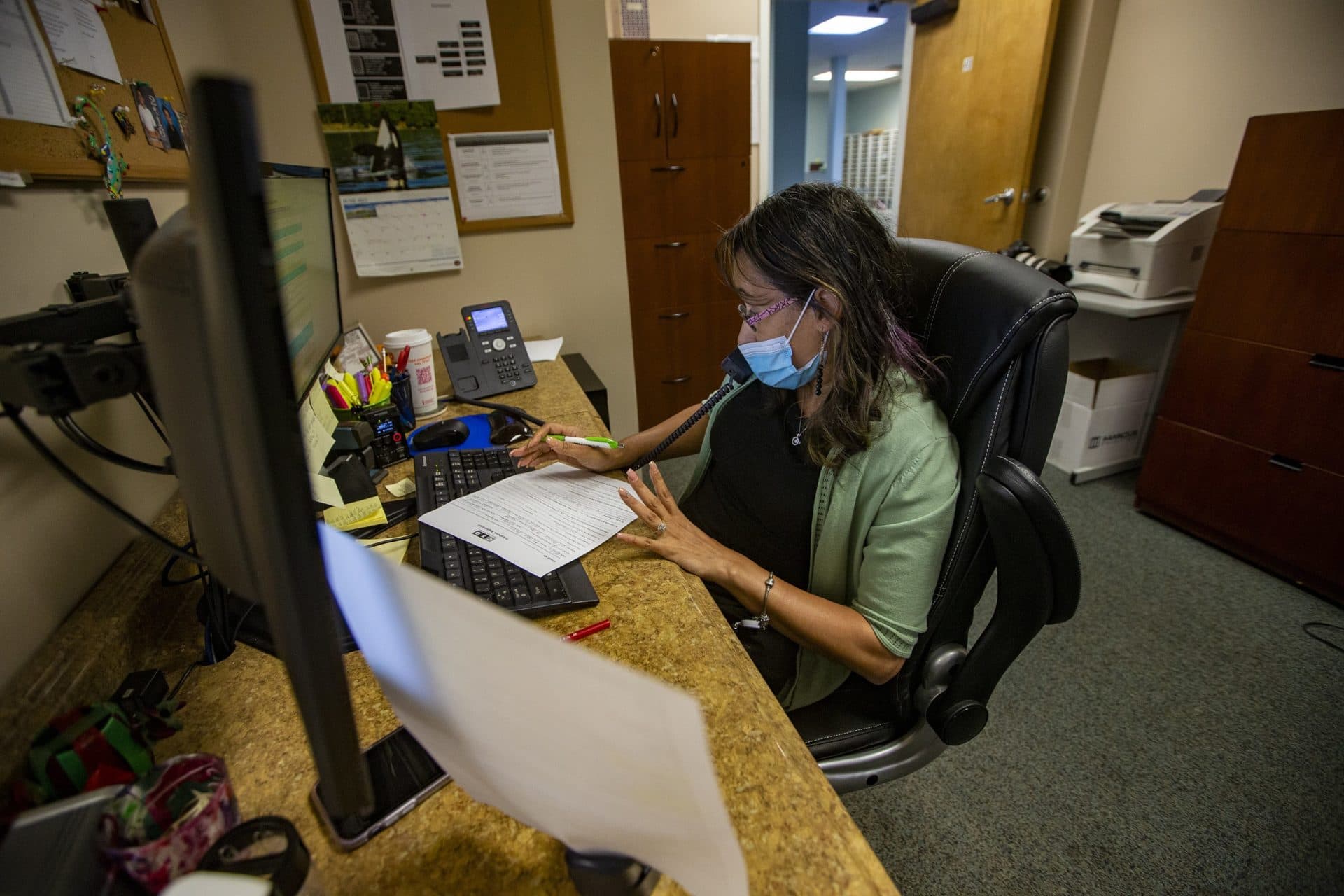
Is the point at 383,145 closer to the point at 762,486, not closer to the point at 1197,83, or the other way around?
the point at 762,486

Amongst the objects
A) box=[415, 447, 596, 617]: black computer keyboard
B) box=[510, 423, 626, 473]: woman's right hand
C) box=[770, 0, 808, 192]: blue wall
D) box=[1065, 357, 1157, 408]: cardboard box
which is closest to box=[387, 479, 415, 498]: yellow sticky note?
box=[415, 447, 596, 617]: black computer keyboard

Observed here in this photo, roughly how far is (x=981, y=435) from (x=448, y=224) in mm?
1716

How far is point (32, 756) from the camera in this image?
427 millimetres

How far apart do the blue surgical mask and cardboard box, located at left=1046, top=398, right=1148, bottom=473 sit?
2040 millimetres

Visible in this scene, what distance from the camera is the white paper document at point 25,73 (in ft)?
2.23

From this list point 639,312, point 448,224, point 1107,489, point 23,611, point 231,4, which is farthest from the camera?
point 639,312

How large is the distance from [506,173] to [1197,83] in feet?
9.05

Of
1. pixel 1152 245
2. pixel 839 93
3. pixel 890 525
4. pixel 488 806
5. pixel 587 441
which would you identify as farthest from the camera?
pixel 839 93

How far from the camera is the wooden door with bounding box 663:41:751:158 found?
99.2 inches

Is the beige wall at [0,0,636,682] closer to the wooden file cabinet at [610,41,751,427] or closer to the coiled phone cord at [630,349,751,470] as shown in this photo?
the wooden file cabinet at [610,41,751,427]

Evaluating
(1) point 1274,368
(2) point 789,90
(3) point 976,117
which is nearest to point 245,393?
(1) point 1274,368

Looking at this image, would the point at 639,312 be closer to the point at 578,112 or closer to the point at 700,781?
the point at 578,112

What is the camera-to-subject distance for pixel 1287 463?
74.0 inches

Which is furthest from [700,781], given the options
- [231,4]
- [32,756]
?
[231,4]
